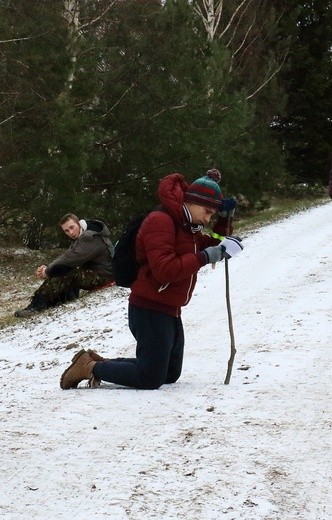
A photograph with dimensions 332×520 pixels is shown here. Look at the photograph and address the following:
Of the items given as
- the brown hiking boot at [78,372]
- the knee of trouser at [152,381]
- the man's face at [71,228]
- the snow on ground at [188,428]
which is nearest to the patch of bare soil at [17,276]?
the man's face at [71,228]

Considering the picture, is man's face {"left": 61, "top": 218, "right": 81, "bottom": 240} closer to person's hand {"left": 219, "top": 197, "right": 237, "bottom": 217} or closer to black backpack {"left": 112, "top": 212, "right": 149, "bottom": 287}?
black backpack {"left": 112, "top": 212, "right": 149, "bottom": 287}

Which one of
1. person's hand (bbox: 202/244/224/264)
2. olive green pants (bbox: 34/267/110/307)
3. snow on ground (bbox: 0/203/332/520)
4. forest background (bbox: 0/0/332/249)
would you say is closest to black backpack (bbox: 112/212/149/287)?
person's hand (bbox: 202/244/224/264)

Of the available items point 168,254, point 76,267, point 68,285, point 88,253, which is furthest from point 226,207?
point 68,285

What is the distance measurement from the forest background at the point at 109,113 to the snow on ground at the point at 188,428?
5945 mm

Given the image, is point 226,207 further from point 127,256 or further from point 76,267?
point 76,267

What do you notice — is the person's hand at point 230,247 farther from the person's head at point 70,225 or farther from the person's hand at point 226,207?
the person's head at point 70,225

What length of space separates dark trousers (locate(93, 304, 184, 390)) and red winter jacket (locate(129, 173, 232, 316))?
0.08 metres

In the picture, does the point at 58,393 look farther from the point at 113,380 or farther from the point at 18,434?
the point at 18,434

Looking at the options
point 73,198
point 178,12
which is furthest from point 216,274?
point 178,12

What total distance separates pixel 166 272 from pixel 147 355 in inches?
24.7

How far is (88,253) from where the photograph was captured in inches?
350

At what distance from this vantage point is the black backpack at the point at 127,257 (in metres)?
4.82

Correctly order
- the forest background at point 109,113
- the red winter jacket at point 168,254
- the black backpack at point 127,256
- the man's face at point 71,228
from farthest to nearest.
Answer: the forest background at point 109,113, the man's face at point 71,228, the black backpack at point 127,256, the red winter jacket at point 168,254

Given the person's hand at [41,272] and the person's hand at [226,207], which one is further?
the person's hand at [41,272]
